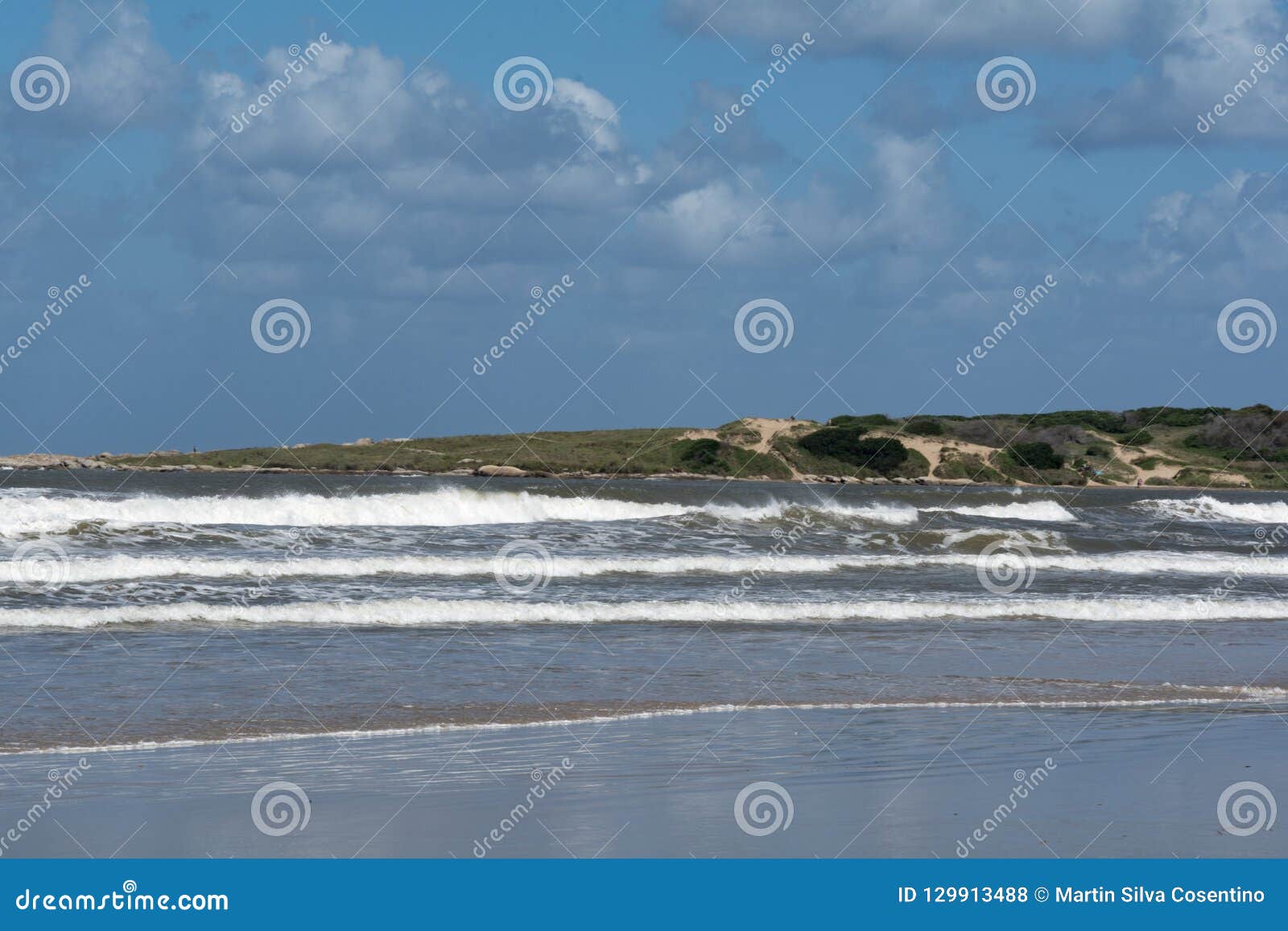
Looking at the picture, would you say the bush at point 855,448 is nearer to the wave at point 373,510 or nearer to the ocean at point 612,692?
the wave at point 373,510

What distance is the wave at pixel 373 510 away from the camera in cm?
2511

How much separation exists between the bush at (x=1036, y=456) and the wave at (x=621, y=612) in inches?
2084

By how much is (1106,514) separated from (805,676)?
3627cm

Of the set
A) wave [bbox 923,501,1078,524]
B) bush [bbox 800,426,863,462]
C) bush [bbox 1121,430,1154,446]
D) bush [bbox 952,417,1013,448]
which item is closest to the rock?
bush [bbox 800,426,863,462]

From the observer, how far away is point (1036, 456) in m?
75.6

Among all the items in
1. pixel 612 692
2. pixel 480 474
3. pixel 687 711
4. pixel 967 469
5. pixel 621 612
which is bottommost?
pixel 687 711

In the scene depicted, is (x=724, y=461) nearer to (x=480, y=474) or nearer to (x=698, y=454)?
(x=698, y=454)

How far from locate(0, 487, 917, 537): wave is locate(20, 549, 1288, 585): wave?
425cm

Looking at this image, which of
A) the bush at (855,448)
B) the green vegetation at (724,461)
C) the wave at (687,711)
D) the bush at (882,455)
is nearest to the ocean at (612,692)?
the wave at (687,711)

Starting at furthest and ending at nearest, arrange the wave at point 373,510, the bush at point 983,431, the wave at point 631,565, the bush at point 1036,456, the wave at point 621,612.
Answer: the bush at point 983,431, the bush at point 1036,456, the wave at point 373,510, the wave at point 631,565, the wave at point 621,612

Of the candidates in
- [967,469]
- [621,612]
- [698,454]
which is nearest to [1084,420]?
[967,469]

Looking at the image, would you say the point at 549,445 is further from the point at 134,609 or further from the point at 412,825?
the point at 412,825

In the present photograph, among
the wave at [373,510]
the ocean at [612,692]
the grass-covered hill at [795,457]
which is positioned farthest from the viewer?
the grass-covered hill at [795,457]

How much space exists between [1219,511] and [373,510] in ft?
123
